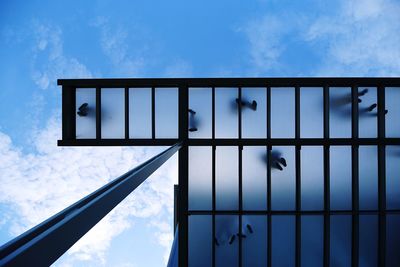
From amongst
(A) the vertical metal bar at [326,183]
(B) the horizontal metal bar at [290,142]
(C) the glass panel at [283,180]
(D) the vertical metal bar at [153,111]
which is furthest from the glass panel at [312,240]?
(D) the vertical metal bar at [153,111]

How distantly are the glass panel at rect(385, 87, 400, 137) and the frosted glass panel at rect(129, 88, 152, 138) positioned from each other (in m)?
8.72

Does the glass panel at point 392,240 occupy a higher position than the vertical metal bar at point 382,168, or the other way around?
the vertical metal bar at point 382,168

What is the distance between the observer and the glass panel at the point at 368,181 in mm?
9922

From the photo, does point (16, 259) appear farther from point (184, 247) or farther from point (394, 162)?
point (394, 162)

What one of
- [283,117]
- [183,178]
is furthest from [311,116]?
[183,178]

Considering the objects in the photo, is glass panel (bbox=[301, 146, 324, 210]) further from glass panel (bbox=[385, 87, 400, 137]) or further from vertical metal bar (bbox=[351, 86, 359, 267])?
glass panel (bbox=[385, 87, 400, 137])

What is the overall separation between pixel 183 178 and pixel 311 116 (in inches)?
203

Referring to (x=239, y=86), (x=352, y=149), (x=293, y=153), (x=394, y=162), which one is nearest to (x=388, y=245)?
(x=394, y=162)

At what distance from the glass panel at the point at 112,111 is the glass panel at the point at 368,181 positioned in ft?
29.3

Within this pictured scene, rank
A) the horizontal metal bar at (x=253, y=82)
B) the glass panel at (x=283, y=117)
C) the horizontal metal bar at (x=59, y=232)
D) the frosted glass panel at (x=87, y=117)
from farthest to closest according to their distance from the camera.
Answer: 1. the frosted glass panel at (x=87, y=117)
2. the glass panel at (x=283, y=117)
3. the horizontal metal bar at (x=253, y=82)
4. the horizontal metal bar at (x=59, y=232)

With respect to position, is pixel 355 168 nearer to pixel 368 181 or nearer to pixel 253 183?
pixel 368 181

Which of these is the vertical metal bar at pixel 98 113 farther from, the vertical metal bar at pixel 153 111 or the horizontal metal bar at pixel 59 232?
the horizontal metal bar at pixel 59 232

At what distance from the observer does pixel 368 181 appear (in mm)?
9977

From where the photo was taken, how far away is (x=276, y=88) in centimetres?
981
